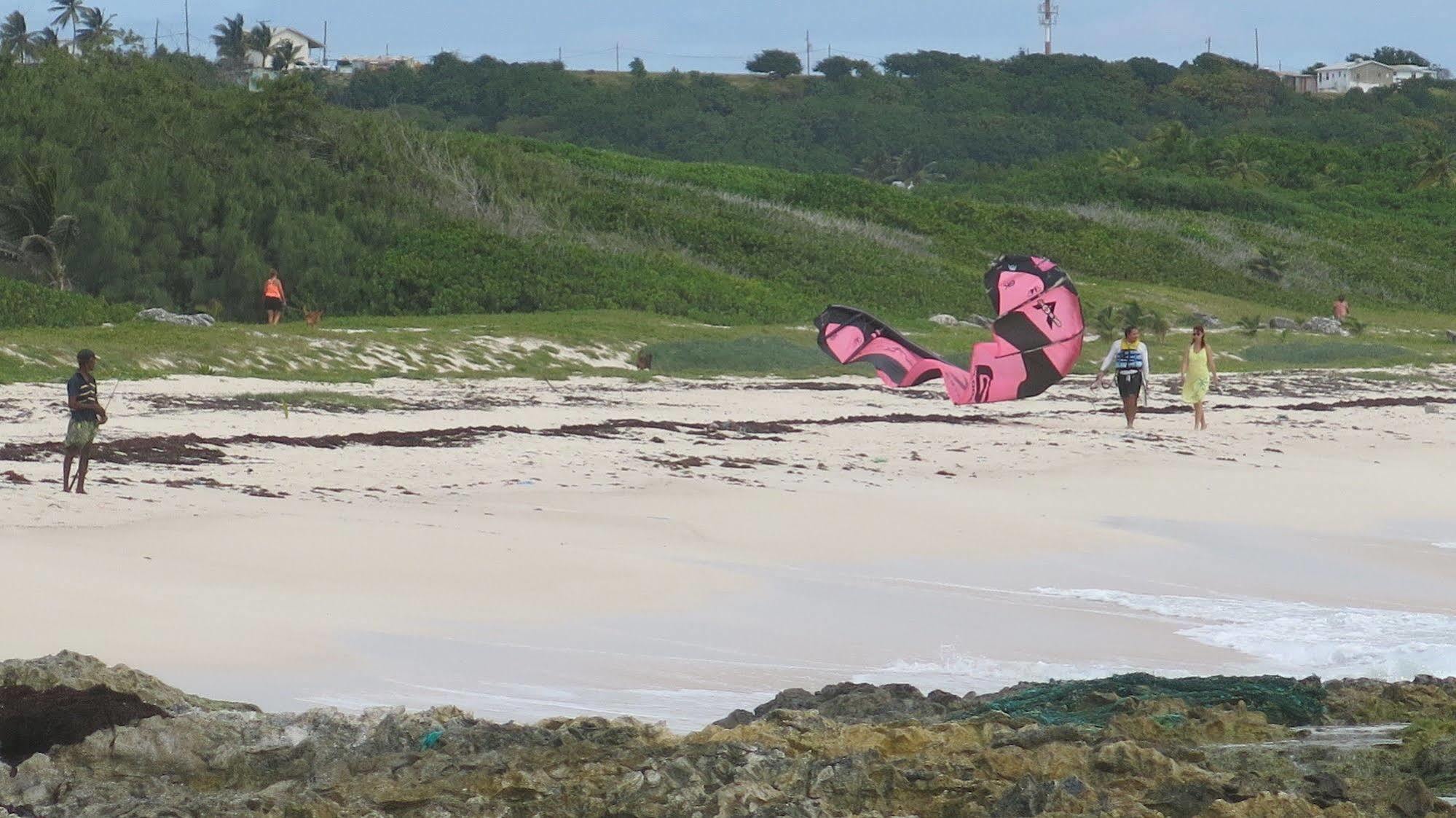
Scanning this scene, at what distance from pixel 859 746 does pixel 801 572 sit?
14.5ft

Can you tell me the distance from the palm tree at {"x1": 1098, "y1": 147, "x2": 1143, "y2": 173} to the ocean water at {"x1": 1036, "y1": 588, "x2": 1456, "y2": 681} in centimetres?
5282

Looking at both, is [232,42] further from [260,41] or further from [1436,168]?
[1436,168]

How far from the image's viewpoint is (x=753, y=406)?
1931 cm

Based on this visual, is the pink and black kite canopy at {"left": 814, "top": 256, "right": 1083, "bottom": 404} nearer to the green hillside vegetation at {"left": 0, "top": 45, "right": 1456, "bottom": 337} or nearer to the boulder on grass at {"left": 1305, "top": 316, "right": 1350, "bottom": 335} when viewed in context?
the green hillside vegetation at {"left": 0, "top": 45, "right": 1456, "bottom": 337}

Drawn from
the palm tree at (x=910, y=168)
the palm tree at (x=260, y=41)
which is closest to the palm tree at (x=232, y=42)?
the palm tree at (x=260, y=41)

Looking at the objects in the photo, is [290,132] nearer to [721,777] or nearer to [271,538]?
[271,538]

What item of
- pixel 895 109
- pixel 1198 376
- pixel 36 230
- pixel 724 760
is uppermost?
pixel 895 109

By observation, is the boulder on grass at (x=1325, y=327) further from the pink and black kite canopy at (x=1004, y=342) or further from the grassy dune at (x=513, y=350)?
the pink and black kite canopy at (x=1004, y=342)

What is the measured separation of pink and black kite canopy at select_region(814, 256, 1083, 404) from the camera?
14133 mm

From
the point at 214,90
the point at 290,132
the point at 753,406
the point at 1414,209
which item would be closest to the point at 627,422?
the point at 753,406

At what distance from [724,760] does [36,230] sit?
25.6 metres

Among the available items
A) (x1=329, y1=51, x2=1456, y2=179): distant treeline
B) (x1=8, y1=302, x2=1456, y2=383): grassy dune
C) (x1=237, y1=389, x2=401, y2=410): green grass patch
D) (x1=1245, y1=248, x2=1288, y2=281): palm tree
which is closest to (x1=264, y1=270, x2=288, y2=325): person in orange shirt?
(x1=8, y1=302, x2=1456, y2=383): grassy dune

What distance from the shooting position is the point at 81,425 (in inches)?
399

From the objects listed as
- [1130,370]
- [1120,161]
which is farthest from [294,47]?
[1130,370]
